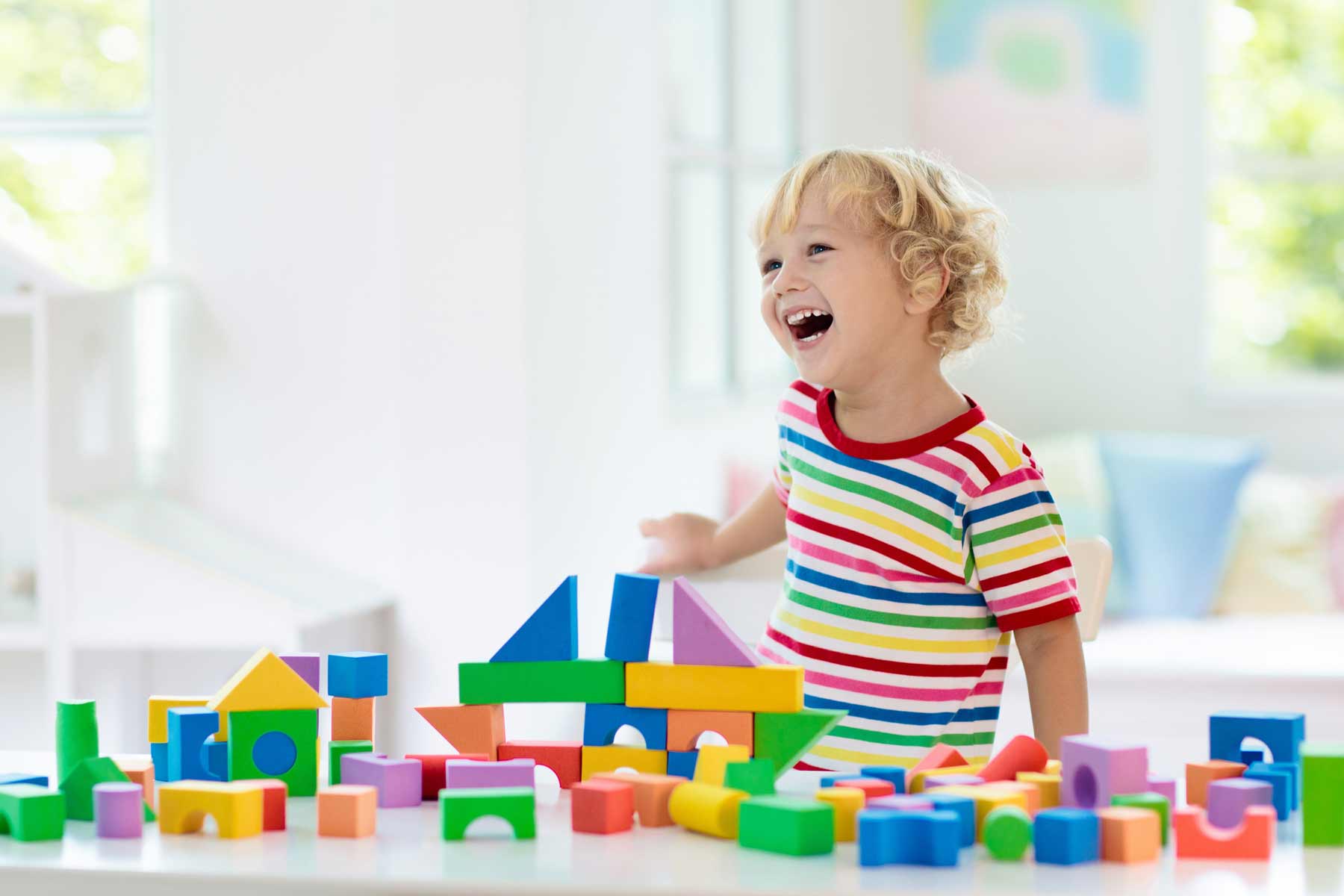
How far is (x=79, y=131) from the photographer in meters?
2.20

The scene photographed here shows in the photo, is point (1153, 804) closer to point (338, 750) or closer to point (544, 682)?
point (544, 682)

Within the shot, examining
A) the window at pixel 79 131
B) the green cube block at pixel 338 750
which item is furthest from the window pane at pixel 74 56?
the green cube block at pixel 338 750

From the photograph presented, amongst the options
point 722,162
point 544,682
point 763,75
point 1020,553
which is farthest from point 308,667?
point 763,75

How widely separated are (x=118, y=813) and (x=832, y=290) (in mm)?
631

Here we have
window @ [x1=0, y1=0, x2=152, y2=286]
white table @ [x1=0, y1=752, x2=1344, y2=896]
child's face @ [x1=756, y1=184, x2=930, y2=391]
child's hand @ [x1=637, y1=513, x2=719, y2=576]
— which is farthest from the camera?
window @ [x1=0, y1=0, x2=152, y2=286]

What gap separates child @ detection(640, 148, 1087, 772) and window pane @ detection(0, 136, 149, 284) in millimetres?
1362

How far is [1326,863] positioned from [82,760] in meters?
0.57

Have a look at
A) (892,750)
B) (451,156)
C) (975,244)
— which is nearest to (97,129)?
(451,156)

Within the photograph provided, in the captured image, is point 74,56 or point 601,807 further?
point 74,56

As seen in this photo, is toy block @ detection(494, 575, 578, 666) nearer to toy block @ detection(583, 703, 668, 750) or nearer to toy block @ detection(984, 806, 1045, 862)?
toy block @ detection(583, 703, 668, 750)

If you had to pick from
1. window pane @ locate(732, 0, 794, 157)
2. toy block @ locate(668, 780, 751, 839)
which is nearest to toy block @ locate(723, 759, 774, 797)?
toy block @ locate(668, 780, 751, 839)

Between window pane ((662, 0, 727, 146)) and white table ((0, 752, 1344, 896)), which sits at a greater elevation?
window pane ((662, 0, 727, 146))

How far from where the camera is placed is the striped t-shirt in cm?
105

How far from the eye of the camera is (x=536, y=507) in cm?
194
